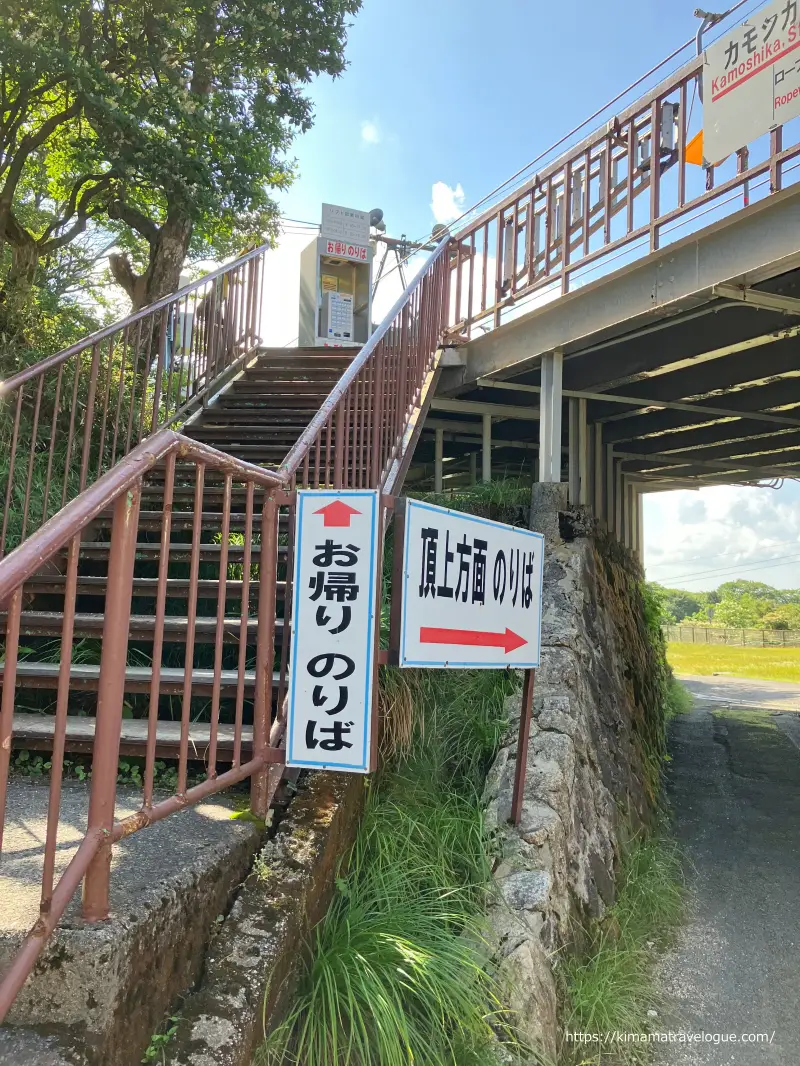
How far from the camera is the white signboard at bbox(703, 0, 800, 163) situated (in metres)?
4.00

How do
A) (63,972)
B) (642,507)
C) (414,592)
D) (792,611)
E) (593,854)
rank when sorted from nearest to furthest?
(63,972)
(414,592)
(593,854)
(642,507)
(792,611)

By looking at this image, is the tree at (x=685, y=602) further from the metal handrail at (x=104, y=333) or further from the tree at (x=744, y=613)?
the metal handrail at (x=104, y=333)

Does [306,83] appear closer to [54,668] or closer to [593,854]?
[54,668]

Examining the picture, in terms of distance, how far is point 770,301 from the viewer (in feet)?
15.2

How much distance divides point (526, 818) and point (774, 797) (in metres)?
5.35

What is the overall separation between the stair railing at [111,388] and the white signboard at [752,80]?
3855mm

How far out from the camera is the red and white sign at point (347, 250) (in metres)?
11.4

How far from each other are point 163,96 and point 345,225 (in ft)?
17.2

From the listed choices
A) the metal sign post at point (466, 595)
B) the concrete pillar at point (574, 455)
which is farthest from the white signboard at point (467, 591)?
the concrete pillar at point (574, 455)

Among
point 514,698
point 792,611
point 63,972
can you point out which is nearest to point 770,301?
point 514,698

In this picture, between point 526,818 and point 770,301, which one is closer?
point 526,818

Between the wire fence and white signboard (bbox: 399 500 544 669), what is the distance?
4424 cm

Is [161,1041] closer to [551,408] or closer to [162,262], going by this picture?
[551,408]

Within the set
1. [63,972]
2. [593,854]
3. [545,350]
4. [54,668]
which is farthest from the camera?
[545,350]
